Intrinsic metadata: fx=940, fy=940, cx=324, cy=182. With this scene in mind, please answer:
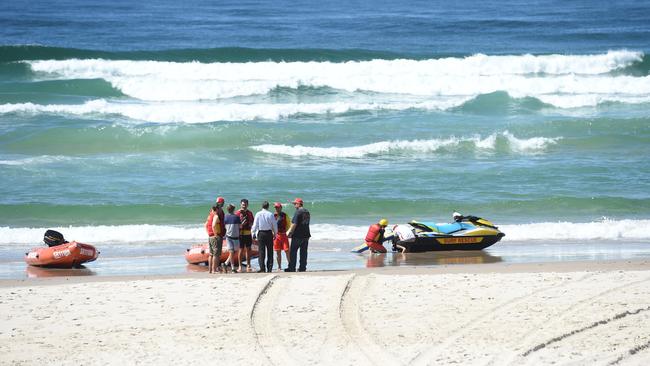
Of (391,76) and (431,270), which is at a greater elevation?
(391,76)

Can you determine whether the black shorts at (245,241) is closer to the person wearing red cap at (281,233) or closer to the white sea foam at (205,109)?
the person wearing red cap at (281,233)

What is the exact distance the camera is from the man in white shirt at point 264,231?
14047 mm

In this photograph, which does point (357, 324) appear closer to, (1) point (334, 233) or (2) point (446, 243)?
(2) point (446, 243)

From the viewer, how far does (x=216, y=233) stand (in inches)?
554

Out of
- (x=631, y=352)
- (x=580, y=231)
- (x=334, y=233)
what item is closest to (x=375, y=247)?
(x=334, y=233)

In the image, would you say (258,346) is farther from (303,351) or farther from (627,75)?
(627,75)

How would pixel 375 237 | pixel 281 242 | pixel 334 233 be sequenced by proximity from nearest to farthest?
pixel 281 242
pixel 375 237
pixel 334 233

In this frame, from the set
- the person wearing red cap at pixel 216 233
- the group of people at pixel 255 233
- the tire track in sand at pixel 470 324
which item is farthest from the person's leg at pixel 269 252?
the tire track in sand at pixel 470 324

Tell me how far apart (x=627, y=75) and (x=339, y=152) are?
16218 millimetres

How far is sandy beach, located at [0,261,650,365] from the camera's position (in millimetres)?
9492

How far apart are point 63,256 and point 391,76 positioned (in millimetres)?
21648

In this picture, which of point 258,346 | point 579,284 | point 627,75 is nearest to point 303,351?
point 258,346

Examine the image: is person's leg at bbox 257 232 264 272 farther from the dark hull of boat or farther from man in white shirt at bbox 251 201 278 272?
the dark hull of boat

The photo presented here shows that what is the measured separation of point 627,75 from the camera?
3644cm
